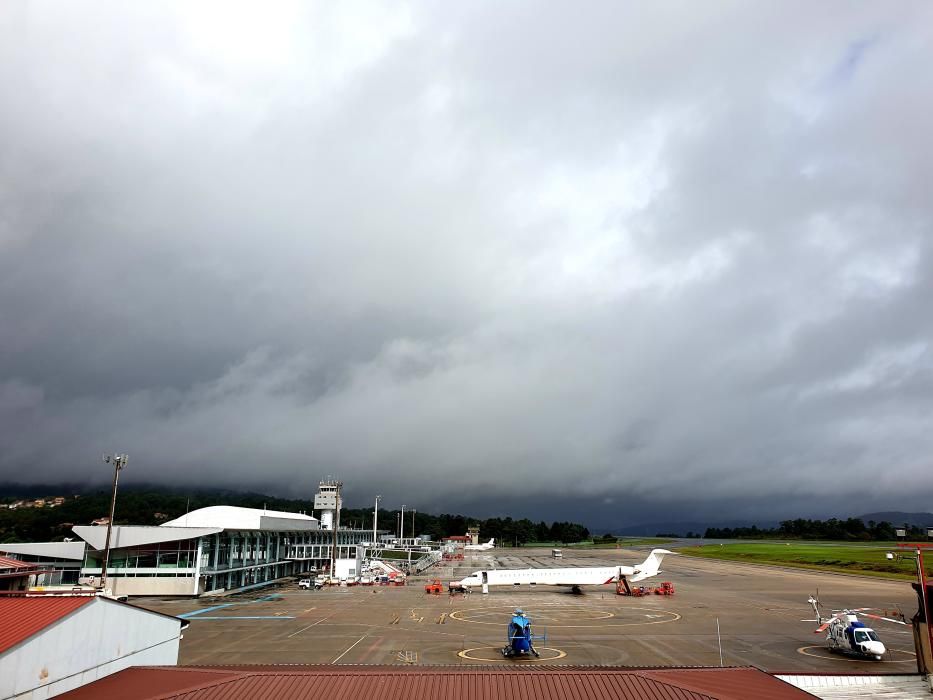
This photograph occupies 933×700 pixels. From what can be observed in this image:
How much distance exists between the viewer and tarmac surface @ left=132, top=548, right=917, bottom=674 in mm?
40000

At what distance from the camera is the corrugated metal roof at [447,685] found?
17.7m

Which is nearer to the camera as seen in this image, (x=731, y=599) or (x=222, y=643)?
(x=222, y=643)

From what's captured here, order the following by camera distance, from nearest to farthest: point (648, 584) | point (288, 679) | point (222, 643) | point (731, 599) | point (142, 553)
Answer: point (288, 679), point (222, 643), point (731, 599), point (142, 553), point (648, 584)

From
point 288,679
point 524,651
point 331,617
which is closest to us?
point 288,679

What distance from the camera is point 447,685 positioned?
1812 cm

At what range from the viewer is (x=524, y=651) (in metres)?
38.6

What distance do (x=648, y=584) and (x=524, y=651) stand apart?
62517 mm

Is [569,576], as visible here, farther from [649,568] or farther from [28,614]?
[28,614]

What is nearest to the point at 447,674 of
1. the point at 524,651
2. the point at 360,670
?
the point at 360,670

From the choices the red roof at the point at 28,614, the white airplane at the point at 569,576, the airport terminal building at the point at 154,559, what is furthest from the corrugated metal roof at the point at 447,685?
the airport terminal building at the point at 154,559

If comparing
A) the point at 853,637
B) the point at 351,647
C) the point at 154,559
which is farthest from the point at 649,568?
the point at 154,559

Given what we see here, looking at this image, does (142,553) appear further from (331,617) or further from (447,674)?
(447,674)

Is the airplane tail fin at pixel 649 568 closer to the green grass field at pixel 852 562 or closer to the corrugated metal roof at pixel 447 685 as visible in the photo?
the green grass field at pixel 852 562

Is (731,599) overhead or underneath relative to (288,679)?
underneath
